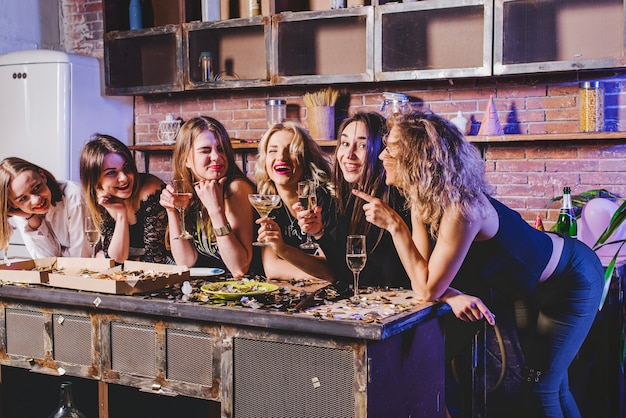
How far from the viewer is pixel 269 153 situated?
11.6 feet

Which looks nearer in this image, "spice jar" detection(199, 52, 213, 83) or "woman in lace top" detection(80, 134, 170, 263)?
"woman in lace top" detection(80, 134, 170, 263)

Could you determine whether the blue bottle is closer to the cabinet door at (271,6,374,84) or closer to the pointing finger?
the cabinet door at (271,6,374,84)

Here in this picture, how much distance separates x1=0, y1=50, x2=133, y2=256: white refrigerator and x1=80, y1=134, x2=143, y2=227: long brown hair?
64 centimetres

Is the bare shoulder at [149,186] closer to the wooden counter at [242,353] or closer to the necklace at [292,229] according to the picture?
Result: the necklace at [292,229]

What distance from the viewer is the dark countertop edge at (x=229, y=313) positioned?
83.3 inches

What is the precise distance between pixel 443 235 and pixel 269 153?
1.22 metres

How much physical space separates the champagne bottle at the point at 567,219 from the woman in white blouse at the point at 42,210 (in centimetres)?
248

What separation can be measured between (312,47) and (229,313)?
2.35 m

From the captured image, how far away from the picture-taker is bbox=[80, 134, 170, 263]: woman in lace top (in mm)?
3887

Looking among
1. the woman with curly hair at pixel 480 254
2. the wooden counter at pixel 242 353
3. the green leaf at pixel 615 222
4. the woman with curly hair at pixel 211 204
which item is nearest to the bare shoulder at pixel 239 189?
the woman with curly hair at pixel 211 204

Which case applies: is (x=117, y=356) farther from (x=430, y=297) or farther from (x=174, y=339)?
(x=430, y=297)

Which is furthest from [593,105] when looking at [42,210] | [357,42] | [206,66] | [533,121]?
[42,210]

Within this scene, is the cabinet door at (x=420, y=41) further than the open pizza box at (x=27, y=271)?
Yes

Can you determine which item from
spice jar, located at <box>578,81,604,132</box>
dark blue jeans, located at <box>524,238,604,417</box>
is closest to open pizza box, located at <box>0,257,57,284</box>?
dark blue jeans, located at <box>524,238,604,417</box>
